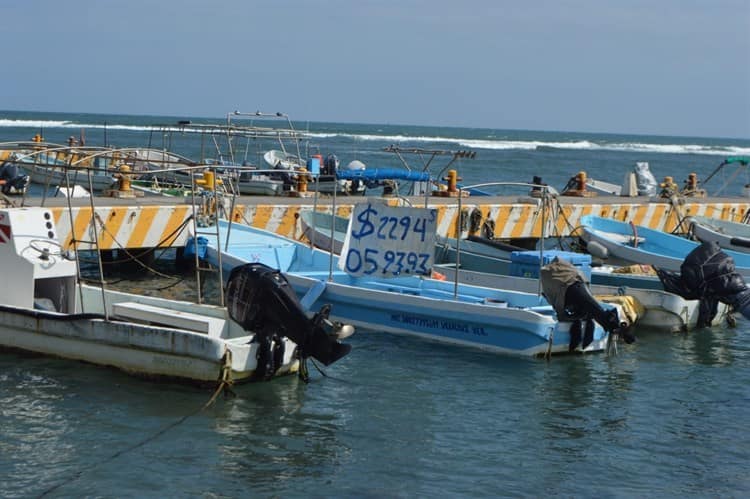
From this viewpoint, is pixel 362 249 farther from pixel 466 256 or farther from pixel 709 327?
pixel 709 327

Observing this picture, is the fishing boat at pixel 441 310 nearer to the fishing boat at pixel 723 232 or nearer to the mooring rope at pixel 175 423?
the mooring rope at pixel 175 423

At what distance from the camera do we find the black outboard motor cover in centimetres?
1126

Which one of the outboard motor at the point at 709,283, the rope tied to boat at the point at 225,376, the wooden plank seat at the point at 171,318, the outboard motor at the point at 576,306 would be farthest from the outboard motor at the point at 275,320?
the outboard motor at the point at 709,283

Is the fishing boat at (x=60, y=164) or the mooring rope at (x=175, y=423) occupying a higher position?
the fishing boat at (x=60, y=164)

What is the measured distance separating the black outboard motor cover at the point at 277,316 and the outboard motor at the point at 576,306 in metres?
3.60

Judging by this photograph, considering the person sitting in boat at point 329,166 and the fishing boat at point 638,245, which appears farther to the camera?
the person sitting in boat at point 329,166

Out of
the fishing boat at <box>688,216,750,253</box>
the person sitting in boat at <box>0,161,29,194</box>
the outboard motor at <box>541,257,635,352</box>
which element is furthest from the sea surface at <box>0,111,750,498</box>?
the person sitting in boat at <box>0,161,29,194</box>

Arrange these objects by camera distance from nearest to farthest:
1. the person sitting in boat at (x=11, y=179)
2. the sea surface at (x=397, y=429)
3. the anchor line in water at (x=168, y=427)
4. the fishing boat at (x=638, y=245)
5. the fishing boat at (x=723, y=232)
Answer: the anchor line in water at (x=168, y=427), the sea surface at (x=397, y=429), the fishing boat at (x=638, y=245), the fishing boat at (x=723, y=232), the person sitting in boat at (x=11, y=179)

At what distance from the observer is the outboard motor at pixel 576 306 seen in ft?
44.5

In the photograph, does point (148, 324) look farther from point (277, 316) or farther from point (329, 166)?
point (329, 166)

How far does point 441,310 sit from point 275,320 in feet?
11.5

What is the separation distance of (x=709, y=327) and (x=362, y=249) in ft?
18.9

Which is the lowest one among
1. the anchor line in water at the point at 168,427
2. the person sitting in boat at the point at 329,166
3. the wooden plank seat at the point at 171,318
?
the anchor line in water at the point at 168,427

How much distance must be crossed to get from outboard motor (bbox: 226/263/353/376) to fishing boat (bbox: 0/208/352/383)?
0.03 ft
